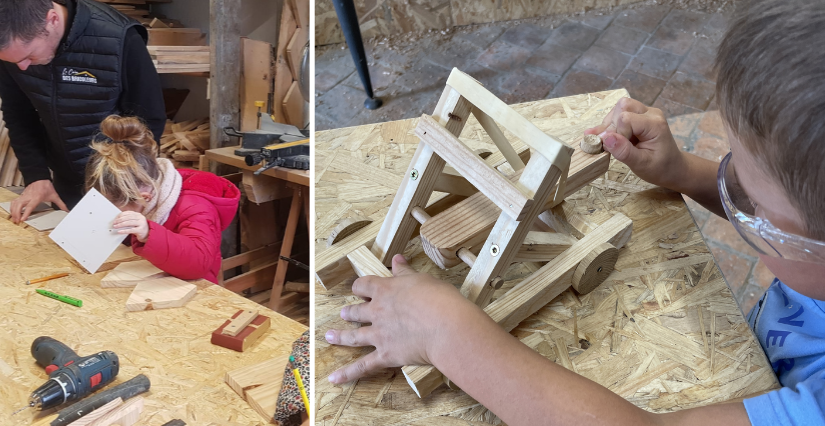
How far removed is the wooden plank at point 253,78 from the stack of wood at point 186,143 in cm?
7

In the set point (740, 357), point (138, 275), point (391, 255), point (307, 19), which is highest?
point (307, 19)

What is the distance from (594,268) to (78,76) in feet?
2.95

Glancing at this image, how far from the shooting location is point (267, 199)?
0.90m

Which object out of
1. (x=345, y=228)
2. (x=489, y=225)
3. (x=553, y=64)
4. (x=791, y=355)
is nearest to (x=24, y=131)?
(x=345, y=228)

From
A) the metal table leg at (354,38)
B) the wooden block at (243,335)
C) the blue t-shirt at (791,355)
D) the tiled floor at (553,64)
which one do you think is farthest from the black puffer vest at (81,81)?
the tiled floor at (553,64)

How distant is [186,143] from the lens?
90 centimetres

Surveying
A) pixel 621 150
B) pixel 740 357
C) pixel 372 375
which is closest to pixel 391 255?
pixel 372 375

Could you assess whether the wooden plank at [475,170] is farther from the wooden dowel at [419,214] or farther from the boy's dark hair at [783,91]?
the boy's dark hair at [783,91]

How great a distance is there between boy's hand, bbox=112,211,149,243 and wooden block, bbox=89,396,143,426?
274 millimetres

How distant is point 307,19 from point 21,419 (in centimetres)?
68

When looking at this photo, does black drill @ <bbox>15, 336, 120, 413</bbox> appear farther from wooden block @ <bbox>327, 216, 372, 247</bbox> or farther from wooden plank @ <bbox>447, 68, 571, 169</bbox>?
wooden plank @ <bbox>447, 68, 571, 169</bbox>

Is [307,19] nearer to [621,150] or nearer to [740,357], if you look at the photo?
[621,150]

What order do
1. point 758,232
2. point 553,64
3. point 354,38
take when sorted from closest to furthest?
point 758,232 → point 354,38 → point 553,64

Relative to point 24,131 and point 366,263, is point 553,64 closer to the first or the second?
point 366,263
